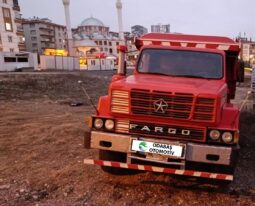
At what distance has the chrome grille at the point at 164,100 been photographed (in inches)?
211

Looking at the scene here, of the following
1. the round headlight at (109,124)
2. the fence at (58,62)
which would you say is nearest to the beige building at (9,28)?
the fence at (58,62)

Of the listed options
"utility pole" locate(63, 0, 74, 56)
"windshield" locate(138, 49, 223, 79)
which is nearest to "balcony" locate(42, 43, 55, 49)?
"utility pole" locate(63, 0, 74, 56)

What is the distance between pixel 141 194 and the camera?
5668 mm

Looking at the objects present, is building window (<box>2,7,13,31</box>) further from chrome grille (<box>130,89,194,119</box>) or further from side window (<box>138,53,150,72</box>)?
chrome grille (<box>130,89,194,119</box>)

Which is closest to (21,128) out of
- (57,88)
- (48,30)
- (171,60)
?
(171,60)

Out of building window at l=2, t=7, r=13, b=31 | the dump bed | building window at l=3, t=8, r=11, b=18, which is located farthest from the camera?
building window at l=2, t=7, r=13, b=31

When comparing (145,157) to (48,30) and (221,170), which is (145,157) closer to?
(221,170)

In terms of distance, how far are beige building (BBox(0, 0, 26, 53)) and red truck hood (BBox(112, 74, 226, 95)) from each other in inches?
2523

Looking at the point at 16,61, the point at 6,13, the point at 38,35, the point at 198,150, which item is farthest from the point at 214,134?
the point at 38,35

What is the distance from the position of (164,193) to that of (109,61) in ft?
225

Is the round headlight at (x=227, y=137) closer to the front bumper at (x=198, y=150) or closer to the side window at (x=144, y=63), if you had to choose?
the front bumper at (x=198, y=150)

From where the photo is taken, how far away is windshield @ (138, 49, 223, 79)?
664cm

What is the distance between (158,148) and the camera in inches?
213

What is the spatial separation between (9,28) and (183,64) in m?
67.5
